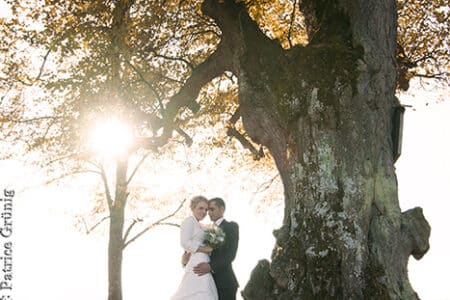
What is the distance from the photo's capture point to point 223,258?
32.7 feet

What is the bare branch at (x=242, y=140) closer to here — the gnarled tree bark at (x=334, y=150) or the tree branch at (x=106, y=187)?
the gnarled tree bark at (x=334, y=150)

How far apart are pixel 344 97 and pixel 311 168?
4.40 ft

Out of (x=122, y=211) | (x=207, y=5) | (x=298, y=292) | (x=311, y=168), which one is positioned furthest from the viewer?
(x=122, y=211)

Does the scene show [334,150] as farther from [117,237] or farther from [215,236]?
[117,237]

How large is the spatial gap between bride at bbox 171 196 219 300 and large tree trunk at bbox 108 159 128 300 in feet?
31.2

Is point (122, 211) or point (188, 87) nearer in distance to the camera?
point (188, 87)

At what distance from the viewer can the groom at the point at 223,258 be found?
992cm

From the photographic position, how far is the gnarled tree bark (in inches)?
348

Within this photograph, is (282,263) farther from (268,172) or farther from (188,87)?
(268,172)

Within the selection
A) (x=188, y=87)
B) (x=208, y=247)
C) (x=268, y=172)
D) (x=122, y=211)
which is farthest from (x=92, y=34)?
(x=268, y=172)

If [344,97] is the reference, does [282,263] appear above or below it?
below

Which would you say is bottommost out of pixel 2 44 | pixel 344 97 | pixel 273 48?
pixel 344 97

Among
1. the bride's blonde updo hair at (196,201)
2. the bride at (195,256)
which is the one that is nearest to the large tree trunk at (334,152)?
the bride at (195,256)

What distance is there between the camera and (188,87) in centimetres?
1291
